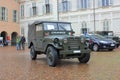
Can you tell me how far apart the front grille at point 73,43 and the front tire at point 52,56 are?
2.45 ft

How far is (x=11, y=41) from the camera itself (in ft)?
171

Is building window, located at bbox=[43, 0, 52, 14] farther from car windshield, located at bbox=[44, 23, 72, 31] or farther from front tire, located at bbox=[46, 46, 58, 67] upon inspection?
front tire, located at bbox=[46, 46, 58, 67]

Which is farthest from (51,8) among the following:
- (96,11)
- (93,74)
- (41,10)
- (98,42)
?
(93,74)

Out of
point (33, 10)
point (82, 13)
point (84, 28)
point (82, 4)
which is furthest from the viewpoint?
point (33, 10)

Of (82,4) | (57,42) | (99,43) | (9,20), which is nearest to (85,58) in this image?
(57,42)

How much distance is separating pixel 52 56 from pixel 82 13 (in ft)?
93.3

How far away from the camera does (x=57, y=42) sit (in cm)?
1338

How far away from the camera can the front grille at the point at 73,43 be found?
530 inches

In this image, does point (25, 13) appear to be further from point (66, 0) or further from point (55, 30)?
point (55, 30)

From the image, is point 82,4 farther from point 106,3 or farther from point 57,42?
point 57,42

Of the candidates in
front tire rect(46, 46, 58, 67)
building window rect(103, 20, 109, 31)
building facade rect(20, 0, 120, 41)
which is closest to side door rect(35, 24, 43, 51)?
front tire rect(46, 46, 58, 67)

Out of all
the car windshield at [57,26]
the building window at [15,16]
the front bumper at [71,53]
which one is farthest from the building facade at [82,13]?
the front bumper at [71,53]

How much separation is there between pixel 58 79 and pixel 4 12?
42.7 metres

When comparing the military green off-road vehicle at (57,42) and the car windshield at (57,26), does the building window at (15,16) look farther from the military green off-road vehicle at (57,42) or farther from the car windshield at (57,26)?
the car windshield at (57,26)
